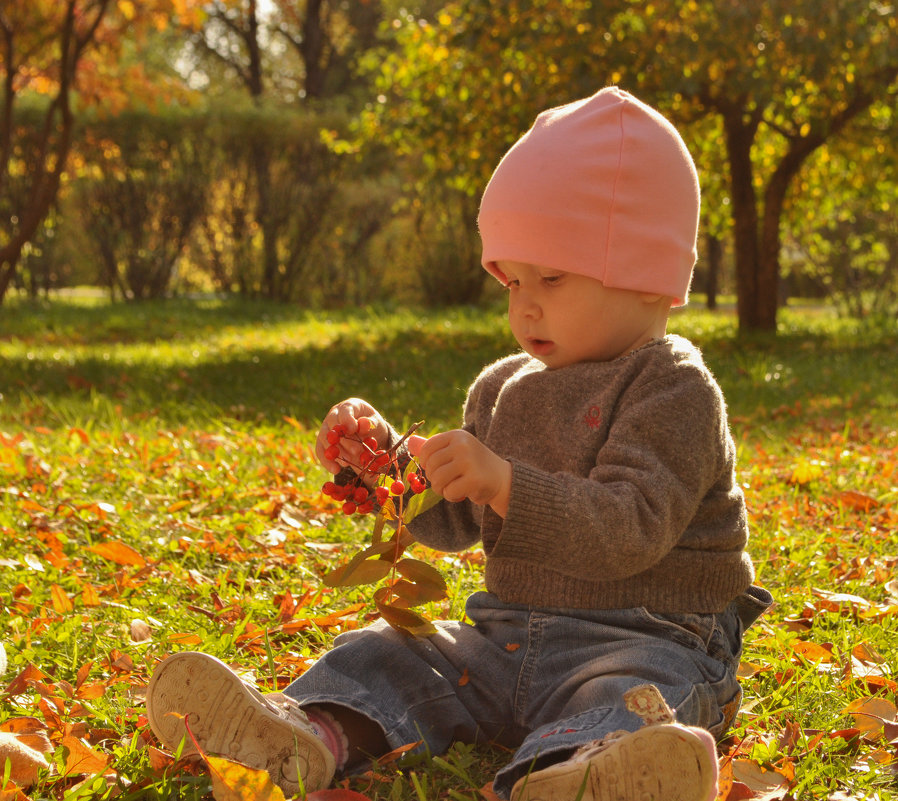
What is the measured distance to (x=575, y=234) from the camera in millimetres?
1717

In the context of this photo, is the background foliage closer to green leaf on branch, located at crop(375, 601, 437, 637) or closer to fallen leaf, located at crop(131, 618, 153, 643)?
fallen leaf, located at crop(131, 618, 153, 643)

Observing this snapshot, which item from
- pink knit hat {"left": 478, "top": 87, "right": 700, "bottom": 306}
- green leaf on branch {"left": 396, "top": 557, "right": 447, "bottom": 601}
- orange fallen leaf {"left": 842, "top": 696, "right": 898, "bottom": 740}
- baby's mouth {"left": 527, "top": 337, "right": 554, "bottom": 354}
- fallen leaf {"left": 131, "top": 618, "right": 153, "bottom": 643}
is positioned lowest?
fallen leaf {"left": 131, "top": 618, "right": 153, "bottom": 643}

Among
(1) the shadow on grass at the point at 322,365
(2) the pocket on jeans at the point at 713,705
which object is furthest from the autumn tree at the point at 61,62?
(2) the pocket on jeans at the point at 713,705

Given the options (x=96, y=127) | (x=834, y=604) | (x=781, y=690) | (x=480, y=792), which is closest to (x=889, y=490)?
(x=834, y=604)


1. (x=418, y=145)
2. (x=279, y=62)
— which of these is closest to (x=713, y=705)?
(x=418, y=145)

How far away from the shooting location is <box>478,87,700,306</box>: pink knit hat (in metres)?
1.72

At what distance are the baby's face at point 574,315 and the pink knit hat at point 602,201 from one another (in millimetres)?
36

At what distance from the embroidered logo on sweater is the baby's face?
12 centimetres

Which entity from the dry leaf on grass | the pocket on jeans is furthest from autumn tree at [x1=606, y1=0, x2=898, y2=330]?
the dry leaf on grass

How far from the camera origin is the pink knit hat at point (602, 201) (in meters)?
1.72

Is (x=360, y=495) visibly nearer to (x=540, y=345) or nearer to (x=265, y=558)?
(x=540, y=345)

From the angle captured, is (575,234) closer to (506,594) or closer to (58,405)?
(506,594)

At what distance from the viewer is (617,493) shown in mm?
1565

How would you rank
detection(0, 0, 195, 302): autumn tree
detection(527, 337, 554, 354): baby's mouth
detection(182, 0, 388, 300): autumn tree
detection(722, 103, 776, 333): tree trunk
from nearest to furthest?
1. detection(527, 337, 554, 354): baby's mouth
2. detection(0, 0, 195, 302): autumn tree
3. detection(722, 103, 776, 333): tree trunk
4. detection(182, 0, 388, 300): autumn tree
